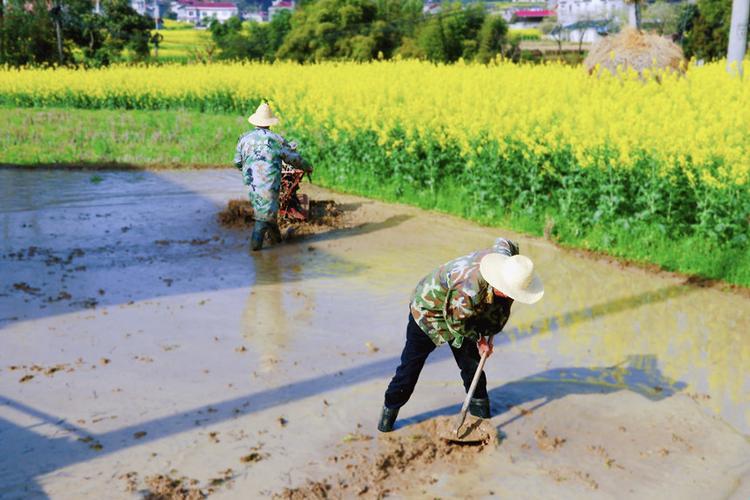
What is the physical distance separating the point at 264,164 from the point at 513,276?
588 centimetres

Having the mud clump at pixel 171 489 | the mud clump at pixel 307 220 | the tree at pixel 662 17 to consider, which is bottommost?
the mud clump at pixel 171 489

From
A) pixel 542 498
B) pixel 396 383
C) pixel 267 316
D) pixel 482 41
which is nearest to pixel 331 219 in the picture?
pixel 267 316

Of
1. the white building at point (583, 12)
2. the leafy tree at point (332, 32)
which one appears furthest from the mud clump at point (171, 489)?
the white building at point (583, 12)

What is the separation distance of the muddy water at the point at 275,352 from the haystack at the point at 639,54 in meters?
6.00

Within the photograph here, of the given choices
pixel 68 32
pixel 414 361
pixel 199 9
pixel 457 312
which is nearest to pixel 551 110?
pixel 414 361

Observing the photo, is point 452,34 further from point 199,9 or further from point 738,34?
point 199,9

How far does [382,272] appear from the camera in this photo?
30.7 feet

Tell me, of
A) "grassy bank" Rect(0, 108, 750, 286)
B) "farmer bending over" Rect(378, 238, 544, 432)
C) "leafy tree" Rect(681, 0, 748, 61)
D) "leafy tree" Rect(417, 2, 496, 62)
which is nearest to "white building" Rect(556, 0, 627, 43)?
"leafy tree" Rect(681, 0, 748, 61)

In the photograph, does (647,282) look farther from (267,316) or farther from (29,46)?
(29,46)

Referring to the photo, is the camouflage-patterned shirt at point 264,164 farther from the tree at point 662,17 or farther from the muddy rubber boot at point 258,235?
the tree at point 662,17

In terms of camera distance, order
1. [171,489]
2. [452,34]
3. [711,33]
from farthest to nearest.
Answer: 1. [711,33]
2. [452,34]
3. [171,489]

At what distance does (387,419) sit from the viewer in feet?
18.0

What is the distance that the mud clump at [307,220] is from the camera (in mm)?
11234

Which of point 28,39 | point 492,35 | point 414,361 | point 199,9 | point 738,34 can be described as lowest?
point 414,361
